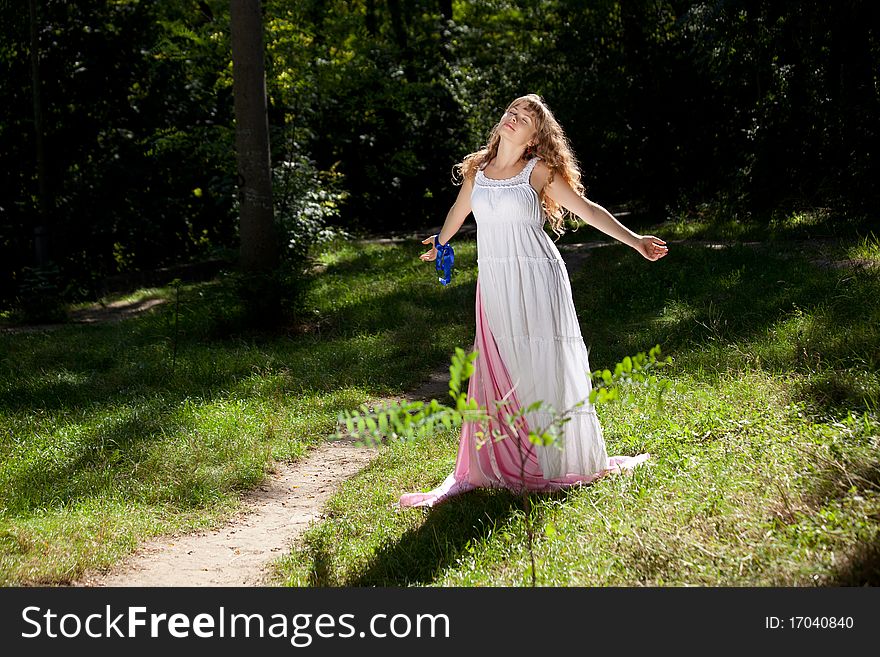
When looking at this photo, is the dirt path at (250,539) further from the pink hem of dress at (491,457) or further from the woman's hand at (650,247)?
the woman's hand at (650,247)

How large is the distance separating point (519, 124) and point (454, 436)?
2.45 m

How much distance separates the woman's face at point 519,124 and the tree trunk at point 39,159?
9.40 m

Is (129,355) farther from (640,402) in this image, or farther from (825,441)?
(825,441)

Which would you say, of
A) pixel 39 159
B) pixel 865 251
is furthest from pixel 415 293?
pixel 39 159

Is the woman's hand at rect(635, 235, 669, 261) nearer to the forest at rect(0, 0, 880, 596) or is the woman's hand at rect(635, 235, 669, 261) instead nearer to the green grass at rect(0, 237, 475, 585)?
the forest at rect(0, 0, 880, 596)

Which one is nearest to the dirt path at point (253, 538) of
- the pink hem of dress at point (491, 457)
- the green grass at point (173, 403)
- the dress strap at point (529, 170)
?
the green grass at point (173, 403)

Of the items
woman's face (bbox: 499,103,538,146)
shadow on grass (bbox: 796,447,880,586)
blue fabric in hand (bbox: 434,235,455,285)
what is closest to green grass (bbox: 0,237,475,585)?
blue fabric in hand (bbox: 434,235,455,285)

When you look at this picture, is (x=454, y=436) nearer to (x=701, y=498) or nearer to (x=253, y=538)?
(x=253, y=538)

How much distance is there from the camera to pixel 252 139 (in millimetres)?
9672

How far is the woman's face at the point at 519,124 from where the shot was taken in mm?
5012

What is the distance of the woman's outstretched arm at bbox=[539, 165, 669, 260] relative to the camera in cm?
490

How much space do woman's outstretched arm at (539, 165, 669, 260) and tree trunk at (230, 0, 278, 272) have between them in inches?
212

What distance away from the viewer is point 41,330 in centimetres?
1073

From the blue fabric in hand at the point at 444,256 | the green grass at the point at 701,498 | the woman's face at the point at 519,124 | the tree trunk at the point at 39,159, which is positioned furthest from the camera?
the tree trunk at the point at 39,159
